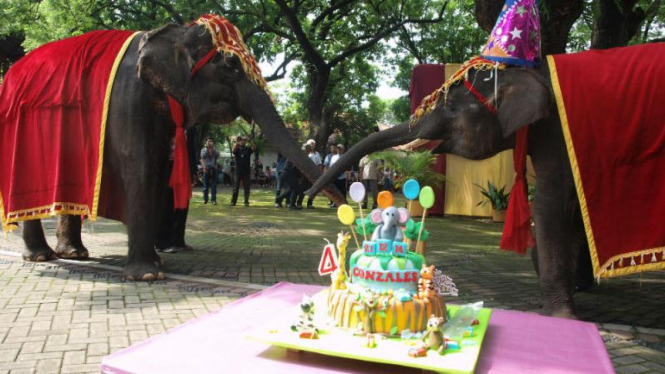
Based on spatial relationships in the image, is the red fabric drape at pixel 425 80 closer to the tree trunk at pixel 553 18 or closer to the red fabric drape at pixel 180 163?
the tree trunk at pixel 553 18

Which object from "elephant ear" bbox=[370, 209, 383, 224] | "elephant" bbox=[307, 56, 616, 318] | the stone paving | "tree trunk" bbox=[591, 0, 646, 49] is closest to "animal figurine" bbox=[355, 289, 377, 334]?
"elephant ear" bbox=[370, 209, 383, 224]

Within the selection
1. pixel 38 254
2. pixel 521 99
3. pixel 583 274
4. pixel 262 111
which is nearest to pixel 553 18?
pixel 583 274

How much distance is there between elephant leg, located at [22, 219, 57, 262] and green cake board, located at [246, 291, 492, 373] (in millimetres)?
4655

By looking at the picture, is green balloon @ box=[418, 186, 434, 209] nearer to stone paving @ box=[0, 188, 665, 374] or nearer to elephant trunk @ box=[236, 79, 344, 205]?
stone paving @ box=[0, 188, 665, 374]

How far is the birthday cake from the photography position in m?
2.99

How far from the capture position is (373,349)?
2.76 metres

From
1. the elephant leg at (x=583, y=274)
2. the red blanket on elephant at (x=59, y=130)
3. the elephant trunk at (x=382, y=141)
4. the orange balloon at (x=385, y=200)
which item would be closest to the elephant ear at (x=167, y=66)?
the red blanket on elephant at (x=59, y=130)

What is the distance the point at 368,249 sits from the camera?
3186mm

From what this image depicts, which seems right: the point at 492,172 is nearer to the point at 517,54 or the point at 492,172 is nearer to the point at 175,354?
the point at 517,54

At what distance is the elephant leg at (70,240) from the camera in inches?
272

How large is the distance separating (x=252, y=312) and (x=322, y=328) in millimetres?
826

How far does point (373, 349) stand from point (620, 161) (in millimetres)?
2738

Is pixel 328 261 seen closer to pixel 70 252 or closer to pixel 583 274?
pixel 583 274

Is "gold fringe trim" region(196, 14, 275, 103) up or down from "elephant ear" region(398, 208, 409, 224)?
up
